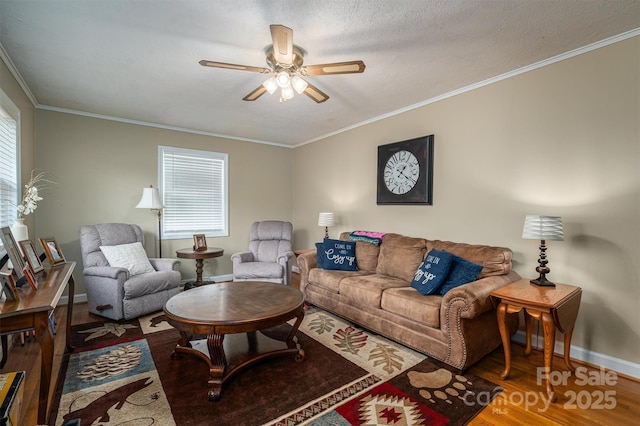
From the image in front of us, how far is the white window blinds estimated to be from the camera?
2635mm

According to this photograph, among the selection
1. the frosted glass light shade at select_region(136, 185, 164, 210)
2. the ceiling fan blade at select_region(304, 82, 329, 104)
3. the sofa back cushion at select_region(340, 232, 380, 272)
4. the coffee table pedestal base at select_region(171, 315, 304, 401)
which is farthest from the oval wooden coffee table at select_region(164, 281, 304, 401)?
the frosted glass light shade at select_region(136, 185, 164, 210)

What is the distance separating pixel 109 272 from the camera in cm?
318

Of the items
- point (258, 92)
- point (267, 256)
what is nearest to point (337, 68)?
point (258, 92)

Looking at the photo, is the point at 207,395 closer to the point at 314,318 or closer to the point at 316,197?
the point at 314,318

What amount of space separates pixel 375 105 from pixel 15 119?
12.6 feet

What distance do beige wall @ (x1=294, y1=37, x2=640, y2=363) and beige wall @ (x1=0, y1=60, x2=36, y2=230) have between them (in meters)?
4.15

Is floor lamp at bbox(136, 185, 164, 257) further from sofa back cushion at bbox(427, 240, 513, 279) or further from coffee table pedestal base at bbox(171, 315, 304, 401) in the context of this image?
sofa back cushion at bbox(427, 240, 513, 279)

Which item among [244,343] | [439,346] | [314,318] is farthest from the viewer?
[314,318]

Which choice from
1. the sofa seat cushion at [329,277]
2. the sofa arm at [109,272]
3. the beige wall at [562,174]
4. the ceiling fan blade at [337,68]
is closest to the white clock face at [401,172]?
the beige wall at [562,174]

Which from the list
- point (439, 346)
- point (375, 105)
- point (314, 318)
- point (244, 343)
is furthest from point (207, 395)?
point (375, 105)

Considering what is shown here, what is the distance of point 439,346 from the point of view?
2354 mm

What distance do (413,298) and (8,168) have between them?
402cm

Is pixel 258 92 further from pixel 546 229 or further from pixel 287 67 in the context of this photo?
pixel 546 229

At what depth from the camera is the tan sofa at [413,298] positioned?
2.25 m
